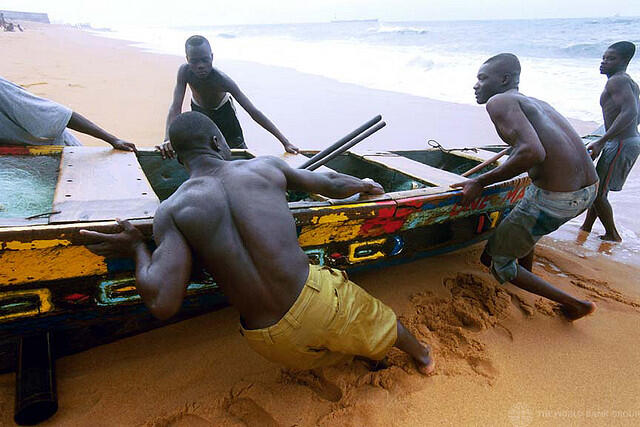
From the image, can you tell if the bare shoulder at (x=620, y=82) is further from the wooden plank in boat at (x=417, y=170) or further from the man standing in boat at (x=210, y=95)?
the man standing in boat at (x=210, y=95)

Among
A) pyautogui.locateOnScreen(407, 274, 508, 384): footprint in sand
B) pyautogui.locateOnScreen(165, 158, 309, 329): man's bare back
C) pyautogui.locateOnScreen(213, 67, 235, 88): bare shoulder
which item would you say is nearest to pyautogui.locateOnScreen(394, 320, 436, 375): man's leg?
pyautogui.locateOnScreen(407, 274, 508, 384): footprint in sand

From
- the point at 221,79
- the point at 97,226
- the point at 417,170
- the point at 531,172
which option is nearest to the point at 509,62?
the point at 531,172

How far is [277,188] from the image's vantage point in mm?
1765

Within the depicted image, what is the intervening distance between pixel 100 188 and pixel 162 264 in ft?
2.77

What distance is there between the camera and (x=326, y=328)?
1712mm

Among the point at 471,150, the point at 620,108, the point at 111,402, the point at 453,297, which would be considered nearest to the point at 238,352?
the point at 111,402

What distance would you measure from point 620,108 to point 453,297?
2412 mm

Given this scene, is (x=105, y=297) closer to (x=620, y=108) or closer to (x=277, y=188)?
(x=277, y=188)

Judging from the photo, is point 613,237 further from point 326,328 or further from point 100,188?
point 100,188

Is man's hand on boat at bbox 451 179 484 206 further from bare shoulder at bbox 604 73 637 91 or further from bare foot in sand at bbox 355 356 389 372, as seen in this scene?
bare shoulder at bbox 604 73 637 91

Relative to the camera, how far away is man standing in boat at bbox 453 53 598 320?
2.29 metres

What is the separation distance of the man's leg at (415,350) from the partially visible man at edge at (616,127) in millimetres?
2668

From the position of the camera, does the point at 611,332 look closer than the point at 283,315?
No

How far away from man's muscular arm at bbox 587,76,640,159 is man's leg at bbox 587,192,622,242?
0.52 metres
